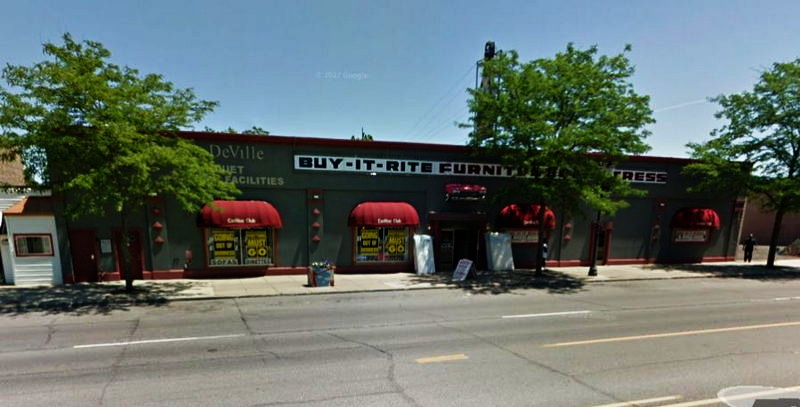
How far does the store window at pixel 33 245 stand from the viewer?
1330 centimetres

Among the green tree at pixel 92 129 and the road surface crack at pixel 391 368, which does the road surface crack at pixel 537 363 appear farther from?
the green tree at pixel 92 129

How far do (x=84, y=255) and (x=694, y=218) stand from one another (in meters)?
30.4

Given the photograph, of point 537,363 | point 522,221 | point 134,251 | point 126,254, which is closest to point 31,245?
point 134,251

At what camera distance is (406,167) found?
55.4 ft

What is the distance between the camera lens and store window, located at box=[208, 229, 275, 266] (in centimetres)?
1527

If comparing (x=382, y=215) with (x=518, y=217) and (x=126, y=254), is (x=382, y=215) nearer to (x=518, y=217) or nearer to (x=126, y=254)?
(x=518, y=217)

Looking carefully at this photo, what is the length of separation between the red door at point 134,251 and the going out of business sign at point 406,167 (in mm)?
7038

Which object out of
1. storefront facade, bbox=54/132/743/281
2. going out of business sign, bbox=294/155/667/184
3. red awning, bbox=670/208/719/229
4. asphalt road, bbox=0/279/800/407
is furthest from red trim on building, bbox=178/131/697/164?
red awning, bbox=670/208/719/229

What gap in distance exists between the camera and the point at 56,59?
35.0ft

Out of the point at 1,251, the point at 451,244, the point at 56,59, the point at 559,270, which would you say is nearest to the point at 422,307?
the point at 451,244

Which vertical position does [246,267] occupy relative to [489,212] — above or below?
below

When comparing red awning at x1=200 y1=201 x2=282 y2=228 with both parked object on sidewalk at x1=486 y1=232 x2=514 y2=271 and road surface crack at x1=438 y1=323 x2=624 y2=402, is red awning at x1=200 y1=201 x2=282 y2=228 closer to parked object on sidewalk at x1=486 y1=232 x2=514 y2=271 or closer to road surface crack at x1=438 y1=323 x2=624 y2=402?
road surface crack at x1=438 y1=323 x2=624 y2=402

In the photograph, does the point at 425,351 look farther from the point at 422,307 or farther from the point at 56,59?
the point at 56,59

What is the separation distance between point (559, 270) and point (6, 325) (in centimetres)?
2082
